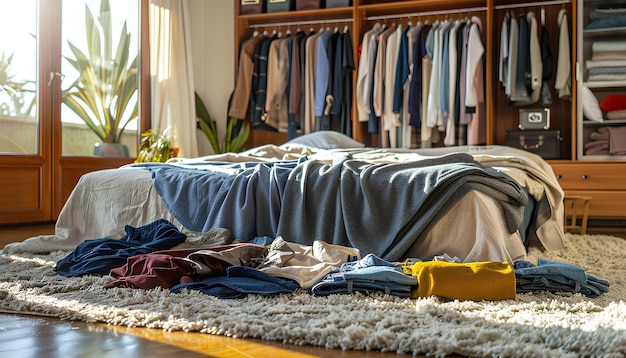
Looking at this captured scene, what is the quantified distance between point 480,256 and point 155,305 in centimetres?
116

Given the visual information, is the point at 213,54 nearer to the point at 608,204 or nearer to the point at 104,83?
the point at 104,83

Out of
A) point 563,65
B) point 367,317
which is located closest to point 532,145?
point 563,65

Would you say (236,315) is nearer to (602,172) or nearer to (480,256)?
(480,256)

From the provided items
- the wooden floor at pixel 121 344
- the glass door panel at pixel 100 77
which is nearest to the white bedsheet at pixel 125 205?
the wooden floor at pixel 121 344

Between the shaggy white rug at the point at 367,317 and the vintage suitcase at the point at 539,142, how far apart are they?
2.78m

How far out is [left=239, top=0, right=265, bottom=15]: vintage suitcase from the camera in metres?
5.94

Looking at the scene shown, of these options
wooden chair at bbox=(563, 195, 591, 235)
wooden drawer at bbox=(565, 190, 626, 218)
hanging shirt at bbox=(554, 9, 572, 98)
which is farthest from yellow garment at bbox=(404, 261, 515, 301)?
hanging shirt at bbox=(554, 9, 572, 98)

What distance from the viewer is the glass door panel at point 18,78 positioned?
4707mm

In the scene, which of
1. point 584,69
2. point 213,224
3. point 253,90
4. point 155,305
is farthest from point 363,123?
point 155,305

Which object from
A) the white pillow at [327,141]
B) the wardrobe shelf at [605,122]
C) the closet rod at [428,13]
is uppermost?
the closet rod at [428,13]

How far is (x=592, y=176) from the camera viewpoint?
4.80 m

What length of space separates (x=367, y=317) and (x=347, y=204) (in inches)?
38.7

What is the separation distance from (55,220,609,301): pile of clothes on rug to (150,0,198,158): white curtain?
3.30m

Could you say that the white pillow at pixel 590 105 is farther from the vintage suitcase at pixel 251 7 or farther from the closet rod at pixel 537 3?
the vintage suitcase at pixel 251 7
